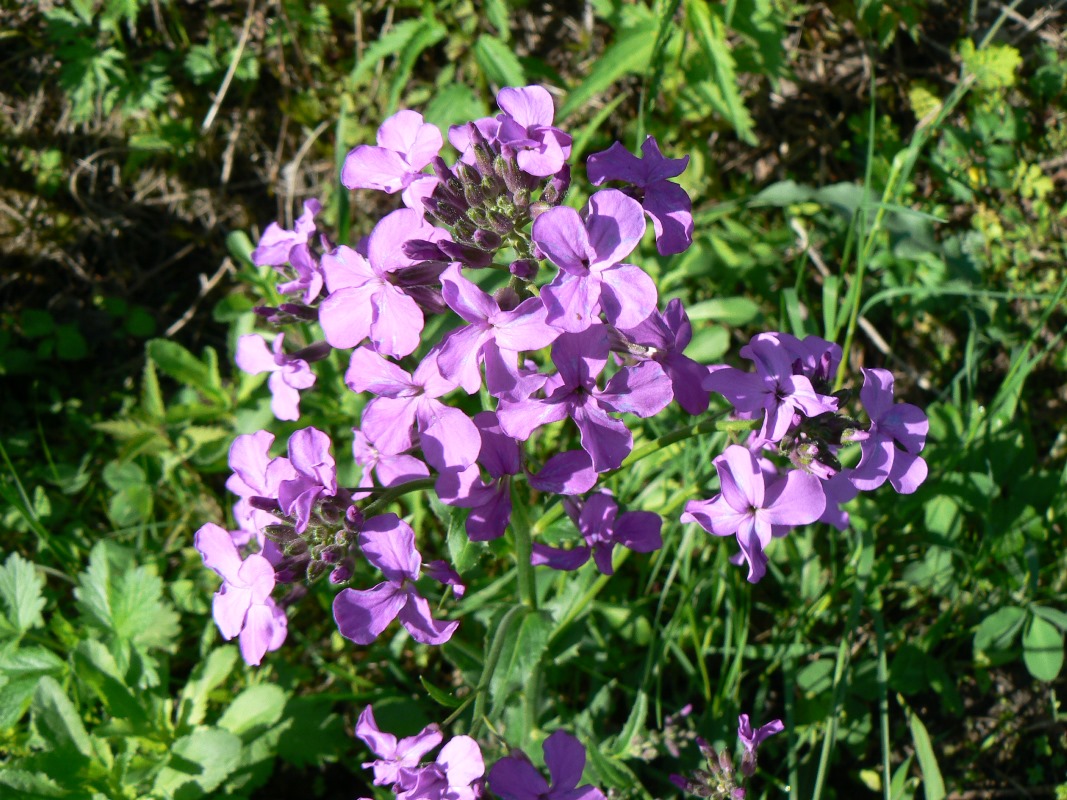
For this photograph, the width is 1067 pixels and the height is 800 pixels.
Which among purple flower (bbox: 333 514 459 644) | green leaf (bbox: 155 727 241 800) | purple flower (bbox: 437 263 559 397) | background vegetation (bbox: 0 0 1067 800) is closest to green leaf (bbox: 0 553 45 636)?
background vegetation (bbox: 0 0 1067 800)

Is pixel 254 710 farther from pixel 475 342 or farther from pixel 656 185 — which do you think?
pixel 656 185

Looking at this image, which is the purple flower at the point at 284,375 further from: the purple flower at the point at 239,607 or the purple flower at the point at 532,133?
the purple flower at the point at 532,133

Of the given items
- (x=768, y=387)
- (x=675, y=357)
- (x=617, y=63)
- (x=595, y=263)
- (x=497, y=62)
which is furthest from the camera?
(x=497, y=62)

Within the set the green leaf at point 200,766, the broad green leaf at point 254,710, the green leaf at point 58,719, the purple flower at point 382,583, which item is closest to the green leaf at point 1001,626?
the purple flower at point 382,583

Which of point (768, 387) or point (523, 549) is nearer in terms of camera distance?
point (768, 387)

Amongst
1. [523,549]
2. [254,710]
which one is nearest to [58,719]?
[254,710]

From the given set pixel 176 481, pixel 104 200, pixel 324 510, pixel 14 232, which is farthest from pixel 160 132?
pixel 324 510

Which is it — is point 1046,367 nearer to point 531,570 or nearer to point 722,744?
point 722,744
